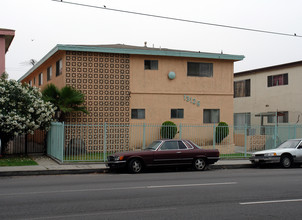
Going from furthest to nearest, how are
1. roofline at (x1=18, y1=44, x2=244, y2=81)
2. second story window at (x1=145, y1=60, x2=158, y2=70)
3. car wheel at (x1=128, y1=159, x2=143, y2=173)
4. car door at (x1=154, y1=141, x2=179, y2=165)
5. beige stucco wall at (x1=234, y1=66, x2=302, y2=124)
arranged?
beige stucco wall at (x1=234, y1=66, x2=302, y2=124)
second story window at (x1=145, y1=60, x2=158, y2=70)
roofline at (x1=18, y1=44, x2=244, y2=81)
car door at (x1=154, y1=141, x2=179, y2=165)
car wheel at (x1=128, y1=159, x2=143, y2=173)

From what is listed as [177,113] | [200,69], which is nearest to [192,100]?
[177,113]

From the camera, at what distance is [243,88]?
36125 mm

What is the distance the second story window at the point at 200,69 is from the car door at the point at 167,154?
9.51 m

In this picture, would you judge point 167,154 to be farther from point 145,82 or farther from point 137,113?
point 145,82

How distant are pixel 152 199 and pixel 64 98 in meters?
13.2

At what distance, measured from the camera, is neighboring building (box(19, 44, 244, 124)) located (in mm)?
23111

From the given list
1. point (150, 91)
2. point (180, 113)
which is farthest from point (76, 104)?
point (180, 113)

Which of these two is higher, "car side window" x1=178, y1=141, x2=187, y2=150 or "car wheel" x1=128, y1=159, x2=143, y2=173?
"car side window" x1=178, y1=141, x2=187, y2=150

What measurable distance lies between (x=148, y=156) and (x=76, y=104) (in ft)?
24.2

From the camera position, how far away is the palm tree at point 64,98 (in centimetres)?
2158

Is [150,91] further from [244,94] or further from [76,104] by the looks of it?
[244,94]

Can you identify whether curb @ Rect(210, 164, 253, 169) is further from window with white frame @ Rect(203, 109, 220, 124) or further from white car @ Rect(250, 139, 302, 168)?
window with white frame @ Rect(203, 109, 220, 124)

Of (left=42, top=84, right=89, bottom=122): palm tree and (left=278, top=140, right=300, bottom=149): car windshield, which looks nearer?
(left=278, top=140, right=300, bottom=149): car windshield

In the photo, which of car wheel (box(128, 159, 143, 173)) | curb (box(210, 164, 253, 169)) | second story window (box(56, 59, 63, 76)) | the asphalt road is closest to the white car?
curb (box(210, 164, 253, 169))
